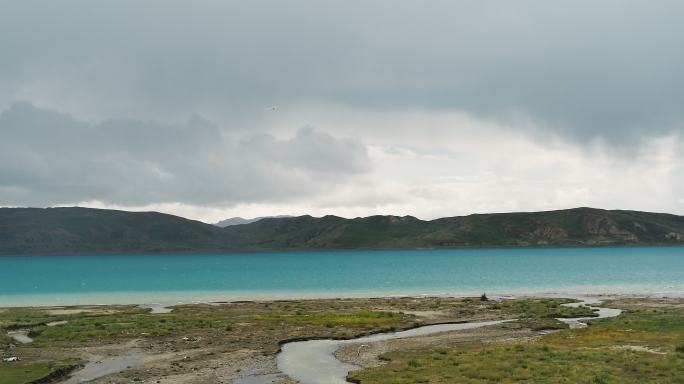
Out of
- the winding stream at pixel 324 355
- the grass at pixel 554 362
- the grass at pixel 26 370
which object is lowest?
the winding stream at pixel 324 355

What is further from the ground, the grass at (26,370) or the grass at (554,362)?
the grass at (26,370)

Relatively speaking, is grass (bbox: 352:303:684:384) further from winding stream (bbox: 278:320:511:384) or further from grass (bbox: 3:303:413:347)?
grass (bbox: 3:303:413:347)

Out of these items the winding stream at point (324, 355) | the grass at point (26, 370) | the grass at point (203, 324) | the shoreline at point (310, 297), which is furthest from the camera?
the shoreline at point (310, 297)

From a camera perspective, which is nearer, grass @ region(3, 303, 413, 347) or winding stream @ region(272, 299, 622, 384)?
winding stream @ region(272, 299, 622, 384)

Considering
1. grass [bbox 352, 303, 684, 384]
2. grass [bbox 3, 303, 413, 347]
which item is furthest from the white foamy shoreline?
grass [bbox 352, 303, 684, 384]

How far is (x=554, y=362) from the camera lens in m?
40.6

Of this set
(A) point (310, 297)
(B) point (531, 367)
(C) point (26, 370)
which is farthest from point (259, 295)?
(B) point (531, 367)

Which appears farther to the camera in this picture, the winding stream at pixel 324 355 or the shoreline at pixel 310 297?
the shoreline at pixel 310 297

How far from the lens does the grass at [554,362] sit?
36.6 m

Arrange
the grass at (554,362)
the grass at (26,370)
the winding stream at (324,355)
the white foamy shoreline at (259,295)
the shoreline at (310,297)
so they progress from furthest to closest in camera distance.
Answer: the white foamy shoreline at (259,295), the shoreline at (310,297), the winding stream at (324,355), the grass at (26,370), the grass at (554,362)

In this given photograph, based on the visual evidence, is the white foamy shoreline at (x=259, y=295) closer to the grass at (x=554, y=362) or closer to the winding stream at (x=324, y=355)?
the winding stream at (x=324, y=355)

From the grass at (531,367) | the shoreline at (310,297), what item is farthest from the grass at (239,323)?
the shoreline at (310,297)

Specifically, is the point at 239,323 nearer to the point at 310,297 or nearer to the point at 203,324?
the point at 203,324

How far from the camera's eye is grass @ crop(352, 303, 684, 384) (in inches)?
1439
